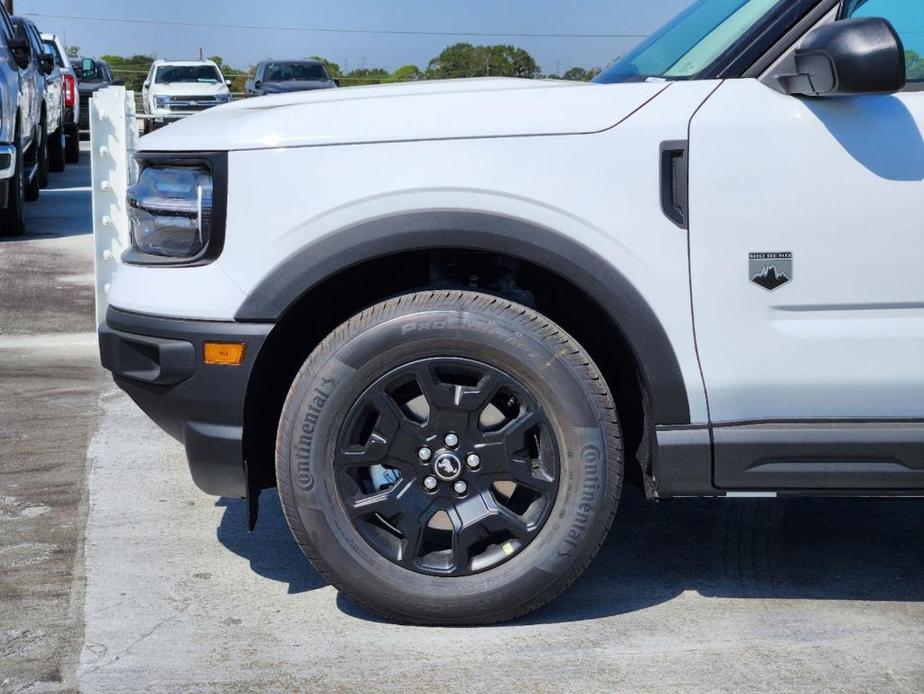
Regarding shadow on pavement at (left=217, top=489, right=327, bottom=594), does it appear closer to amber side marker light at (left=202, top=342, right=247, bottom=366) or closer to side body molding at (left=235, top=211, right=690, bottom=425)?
amber side marker light at (left=202, top=342, right=247, bottom=366)

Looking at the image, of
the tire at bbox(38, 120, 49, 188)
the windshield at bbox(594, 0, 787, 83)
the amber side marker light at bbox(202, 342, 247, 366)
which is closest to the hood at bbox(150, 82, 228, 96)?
the tire at bbox(38, 120, 49, 188)

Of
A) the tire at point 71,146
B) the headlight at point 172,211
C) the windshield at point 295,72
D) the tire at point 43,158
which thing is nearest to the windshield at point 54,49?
the tire at point 71,146

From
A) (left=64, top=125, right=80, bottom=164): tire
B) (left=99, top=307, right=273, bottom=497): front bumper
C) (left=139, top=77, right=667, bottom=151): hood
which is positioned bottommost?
(left=99, top=307, right=273, bottom=497): front bumper

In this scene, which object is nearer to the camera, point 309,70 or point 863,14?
point 863,14

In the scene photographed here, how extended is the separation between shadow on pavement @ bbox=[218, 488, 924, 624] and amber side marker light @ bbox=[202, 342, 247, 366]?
76 centimetres

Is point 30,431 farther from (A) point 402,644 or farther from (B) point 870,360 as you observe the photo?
(B) point 870,360

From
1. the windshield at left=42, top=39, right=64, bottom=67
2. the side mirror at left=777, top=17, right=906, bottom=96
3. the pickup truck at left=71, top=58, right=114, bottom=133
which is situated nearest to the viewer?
the side mirror at left=777, top=17, right=906, bottom=96

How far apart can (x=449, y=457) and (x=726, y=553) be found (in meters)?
1.15

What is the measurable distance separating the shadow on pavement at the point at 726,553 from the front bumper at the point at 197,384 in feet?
1.75

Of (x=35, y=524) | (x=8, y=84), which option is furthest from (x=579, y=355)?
(x=8, y=84)

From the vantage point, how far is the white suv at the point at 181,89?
104 ft

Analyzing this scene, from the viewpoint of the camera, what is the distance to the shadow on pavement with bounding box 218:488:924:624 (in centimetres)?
381

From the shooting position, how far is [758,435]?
333cm

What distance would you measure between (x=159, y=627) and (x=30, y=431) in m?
2.14
